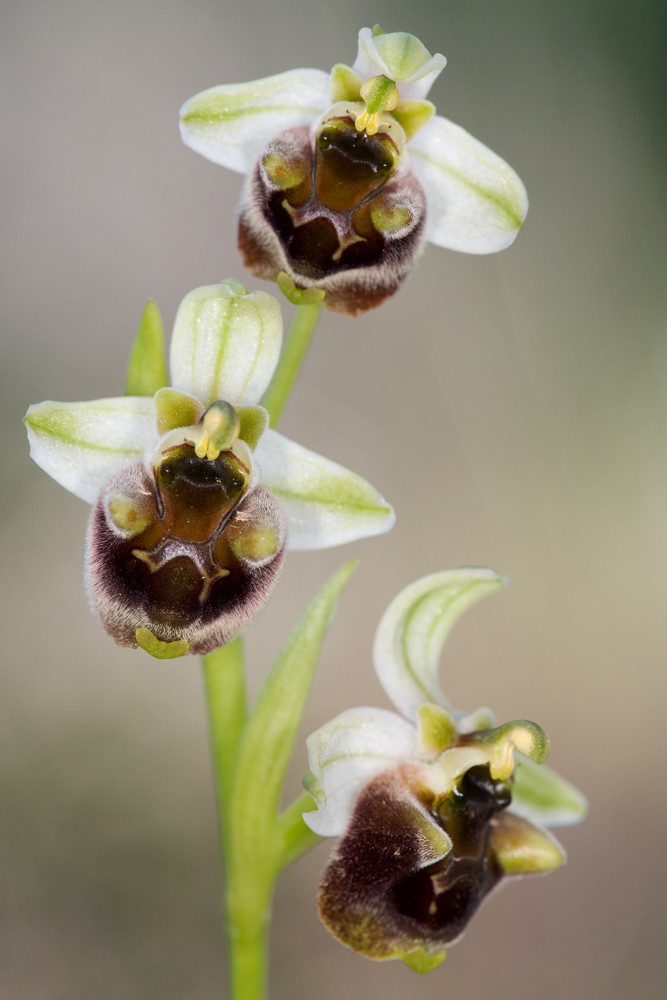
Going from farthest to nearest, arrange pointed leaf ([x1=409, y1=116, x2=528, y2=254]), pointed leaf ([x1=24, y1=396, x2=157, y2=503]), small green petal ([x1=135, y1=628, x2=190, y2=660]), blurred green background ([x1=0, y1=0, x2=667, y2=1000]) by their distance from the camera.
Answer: blurred green background ([x1=0, y1=0, x2=667, y2=1000]), pointed leaf ([x1=409, y1=116, x2=528, y2=254]), pointed leaf ([x1=24, y1=396, x2=157, y2=503]), small green petal ([x1=135, y1=628, x2=190, y2=660])

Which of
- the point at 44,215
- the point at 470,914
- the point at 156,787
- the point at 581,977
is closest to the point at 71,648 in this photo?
the point at 156,787

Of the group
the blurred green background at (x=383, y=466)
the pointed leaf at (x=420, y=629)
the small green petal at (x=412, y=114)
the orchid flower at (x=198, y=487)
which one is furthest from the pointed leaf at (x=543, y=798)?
the blurred green background at (x=383, y=466)

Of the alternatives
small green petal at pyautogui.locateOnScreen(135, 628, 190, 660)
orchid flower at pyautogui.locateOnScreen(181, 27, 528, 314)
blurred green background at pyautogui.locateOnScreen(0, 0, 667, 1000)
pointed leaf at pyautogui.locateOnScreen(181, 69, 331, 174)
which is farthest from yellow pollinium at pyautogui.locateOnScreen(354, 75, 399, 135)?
blurred green background at pyautogui.locateOnScreen(0, 0, 667, 1000)

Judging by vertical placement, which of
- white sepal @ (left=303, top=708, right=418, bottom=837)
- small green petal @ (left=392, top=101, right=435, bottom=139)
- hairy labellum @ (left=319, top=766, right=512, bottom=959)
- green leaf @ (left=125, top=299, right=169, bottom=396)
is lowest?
hairy labellum @ (left=319, top=766, right=512, bottom=959)

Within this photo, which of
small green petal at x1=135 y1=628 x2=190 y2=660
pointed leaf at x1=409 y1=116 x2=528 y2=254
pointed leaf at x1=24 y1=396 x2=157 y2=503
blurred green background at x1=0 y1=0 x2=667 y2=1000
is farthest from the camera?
blurred green background at x1=0 y1=0 x2=667 y2=1000

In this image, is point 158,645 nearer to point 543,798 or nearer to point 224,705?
point 224,705

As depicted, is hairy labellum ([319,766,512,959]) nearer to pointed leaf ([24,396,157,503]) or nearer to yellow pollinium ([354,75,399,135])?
pointed leaf ([24,396,157,503])

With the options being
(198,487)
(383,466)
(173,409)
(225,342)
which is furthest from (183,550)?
(383,466)

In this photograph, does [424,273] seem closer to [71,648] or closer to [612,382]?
[612,382]
